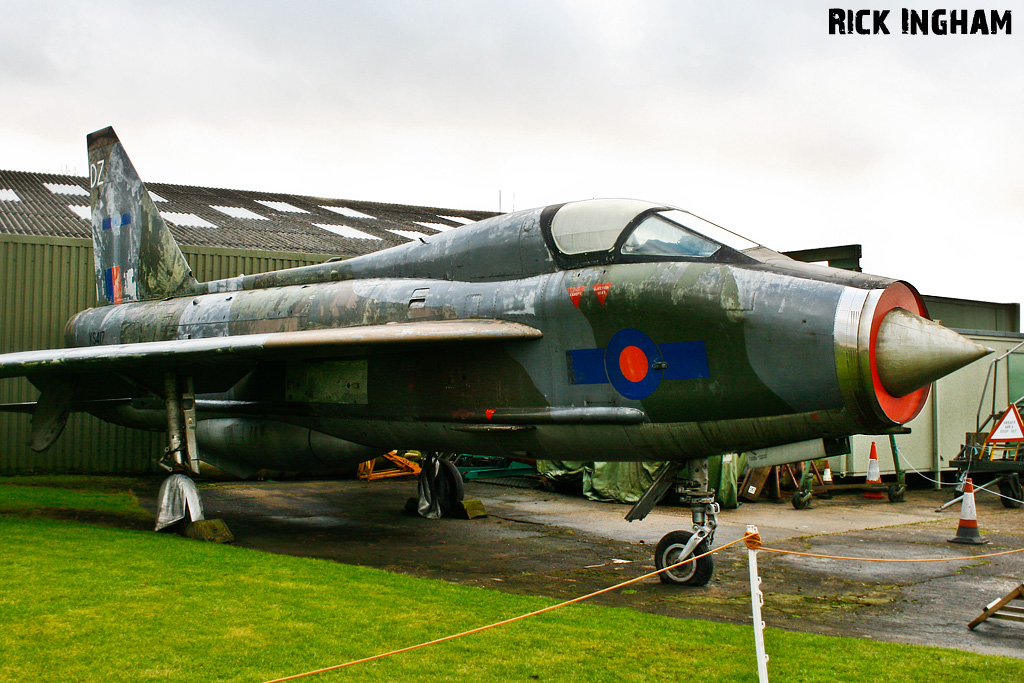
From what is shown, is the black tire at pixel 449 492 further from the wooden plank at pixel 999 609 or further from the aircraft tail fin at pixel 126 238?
the wooden plank at pixel 999 609

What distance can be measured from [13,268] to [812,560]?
48.3 feet

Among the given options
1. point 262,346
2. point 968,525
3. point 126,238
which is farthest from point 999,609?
point 126,238

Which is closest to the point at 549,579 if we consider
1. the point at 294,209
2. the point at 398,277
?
the point at 398,277

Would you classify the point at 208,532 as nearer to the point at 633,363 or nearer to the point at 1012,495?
the point at 633,363

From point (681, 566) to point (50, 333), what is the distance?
44.1 ft

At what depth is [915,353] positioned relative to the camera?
5.96 metres

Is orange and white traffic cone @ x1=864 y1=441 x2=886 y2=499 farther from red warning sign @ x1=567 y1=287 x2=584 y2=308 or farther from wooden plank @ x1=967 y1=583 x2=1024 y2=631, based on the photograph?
red warning sign @ x1=567 y1=287 x2=584 y2=308

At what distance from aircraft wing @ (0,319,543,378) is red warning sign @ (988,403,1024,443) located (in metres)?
10.5

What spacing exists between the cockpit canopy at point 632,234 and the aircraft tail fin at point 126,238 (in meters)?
7.32

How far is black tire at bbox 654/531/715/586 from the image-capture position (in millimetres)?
7359

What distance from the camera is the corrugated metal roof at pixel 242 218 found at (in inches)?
691

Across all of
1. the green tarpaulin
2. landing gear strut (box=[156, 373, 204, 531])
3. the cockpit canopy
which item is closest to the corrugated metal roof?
the green tarpaulin

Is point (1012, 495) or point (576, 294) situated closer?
point (576, 294)

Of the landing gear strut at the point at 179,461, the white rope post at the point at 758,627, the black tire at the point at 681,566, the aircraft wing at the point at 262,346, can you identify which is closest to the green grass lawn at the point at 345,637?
the white rope post at the point at 758,627
